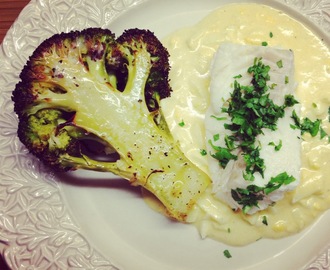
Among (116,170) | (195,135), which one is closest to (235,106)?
(195,135)

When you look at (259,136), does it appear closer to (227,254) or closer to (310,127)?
(310,127)

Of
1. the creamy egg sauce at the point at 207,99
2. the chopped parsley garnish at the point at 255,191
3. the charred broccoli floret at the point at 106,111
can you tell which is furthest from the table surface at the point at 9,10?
the chopped parsley garnish at the point at 255,191

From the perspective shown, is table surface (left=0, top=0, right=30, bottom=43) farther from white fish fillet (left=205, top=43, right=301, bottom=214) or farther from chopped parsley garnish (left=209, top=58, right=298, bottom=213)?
chopped parsley garnish (left=209, top=58, right=298, bottom=213)

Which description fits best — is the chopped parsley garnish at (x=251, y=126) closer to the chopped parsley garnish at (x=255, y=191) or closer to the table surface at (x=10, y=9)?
the chopped parsley garnish at (x=255, y=191)

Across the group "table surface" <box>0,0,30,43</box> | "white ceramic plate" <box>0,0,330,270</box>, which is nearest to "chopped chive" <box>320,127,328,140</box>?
"white ceramic plate" <box>0,0,330,270</box>

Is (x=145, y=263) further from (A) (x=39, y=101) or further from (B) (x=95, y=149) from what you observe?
(A) (x=39, y=101)

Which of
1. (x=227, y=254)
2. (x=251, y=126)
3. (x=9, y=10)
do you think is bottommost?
(x=227, y=254)

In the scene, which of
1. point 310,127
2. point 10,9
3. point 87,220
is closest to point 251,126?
point 310,127
